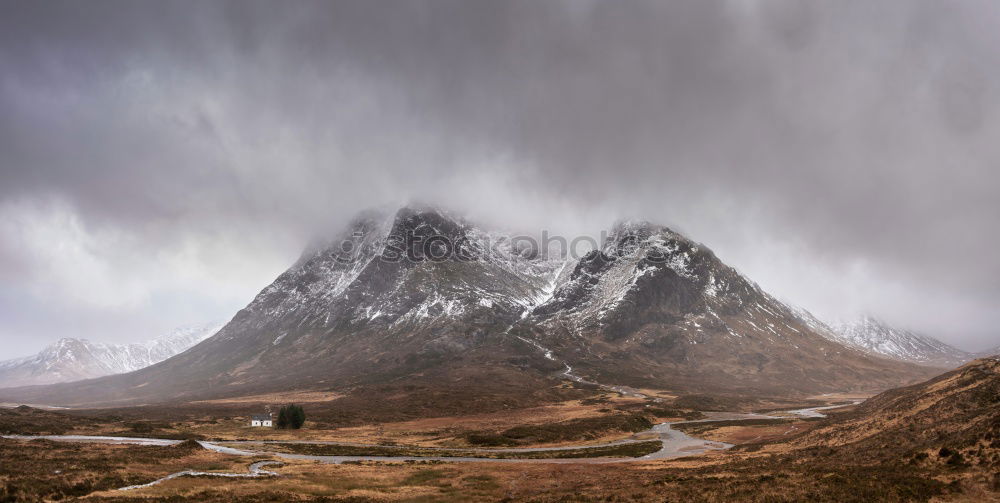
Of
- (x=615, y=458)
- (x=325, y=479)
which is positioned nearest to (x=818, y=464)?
(x=615, y=458)

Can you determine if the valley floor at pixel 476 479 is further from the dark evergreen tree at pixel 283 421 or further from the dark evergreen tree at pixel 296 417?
the dark evergreen tree at pixel 296 417

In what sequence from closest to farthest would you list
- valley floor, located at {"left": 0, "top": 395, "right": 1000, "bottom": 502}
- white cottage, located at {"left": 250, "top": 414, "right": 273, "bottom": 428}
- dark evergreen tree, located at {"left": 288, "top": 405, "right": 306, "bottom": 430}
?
valley floor, located at {"left": 0, "top": 395, "right": 1000, "bottom": 502} < dark evergreen tree, located at {"left": 288, "top": 405, "right": 306, "bottom": 430} < white cottage, located at {"left": 250, "top": 414, "right": 273, "bottom": 428}

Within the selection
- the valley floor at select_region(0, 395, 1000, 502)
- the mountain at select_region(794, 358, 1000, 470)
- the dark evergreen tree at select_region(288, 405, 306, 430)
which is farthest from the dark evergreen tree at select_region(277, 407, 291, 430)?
the mountain at select_region(794, 358, 1000, 470)

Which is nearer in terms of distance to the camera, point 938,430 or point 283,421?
point 938,430

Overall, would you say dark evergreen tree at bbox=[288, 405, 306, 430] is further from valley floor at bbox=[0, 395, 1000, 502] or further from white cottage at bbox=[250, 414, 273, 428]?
valley floor at bbox=[0, 395, 1000, 502]

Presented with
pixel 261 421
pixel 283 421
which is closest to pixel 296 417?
pixel 283 421

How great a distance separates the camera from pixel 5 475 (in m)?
45.5

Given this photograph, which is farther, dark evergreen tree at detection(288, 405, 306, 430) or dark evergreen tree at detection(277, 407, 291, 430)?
dark evergreen tree at detection(288, 405, 306, 430)

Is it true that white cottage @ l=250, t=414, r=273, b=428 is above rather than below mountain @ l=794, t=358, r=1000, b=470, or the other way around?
below

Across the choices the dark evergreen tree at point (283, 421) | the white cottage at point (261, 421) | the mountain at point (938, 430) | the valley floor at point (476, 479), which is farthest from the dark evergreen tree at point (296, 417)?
the mountain at point (938, 430)

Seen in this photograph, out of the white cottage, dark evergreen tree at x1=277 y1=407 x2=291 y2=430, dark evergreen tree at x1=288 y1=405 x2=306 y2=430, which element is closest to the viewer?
dark evergreen tree at x1=277 y1=407 x2=291 y2=430

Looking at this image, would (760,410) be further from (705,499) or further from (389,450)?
(705,499)

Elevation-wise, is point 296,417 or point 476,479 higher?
point 476,479

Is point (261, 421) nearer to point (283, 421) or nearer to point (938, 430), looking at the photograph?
point (283, 421)
